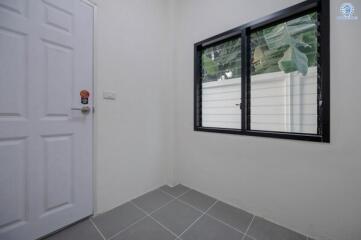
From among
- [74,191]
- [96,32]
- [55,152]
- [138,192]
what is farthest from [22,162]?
[96,32]

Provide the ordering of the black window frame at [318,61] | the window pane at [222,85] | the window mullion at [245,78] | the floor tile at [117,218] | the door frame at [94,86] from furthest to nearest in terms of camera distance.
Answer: the window pane at [222,85] < the window mullion at [245,78] < the door frame at [94,86] < the floor tile at [117,218] < the black window frame at [318,61]

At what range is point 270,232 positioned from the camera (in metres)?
1.31

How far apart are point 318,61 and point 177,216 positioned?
1.87m

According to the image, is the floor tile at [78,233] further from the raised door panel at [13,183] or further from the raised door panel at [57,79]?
the raised door panel at [57,79]

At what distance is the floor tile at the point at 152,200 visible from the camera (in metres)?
1.67

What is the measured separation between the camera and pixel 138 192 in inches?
74.8

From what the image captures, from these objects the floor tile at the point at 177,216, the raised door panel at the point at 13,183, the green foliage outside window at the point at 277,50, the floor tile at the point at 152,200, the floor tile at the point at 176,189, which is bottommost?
the floor tile at the point at 177,216

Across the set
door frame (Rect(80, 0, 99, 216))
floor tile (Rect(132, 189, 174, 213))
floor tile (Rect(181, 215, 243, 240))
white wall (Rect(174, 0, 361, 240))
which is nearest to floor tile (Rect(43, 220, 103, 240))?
door frame (Rect(80, 0, 99, 216))

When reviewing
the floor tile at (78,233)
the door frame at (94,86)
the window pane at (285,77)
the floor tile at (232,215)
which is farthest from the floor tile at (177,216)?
the window pane at (285,77)

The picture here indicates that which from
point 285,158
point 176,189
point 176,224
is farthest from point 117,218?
point 285,158

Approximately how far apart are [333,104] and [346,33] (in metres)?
0.52

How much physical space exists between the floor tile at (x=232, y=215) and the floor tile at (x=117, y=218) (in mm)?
755

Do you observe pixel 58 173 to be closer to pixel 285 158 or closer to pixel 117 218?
pixel 117 218

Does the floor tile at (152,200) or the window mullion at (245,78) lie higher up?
the window mullion at (245,78)
